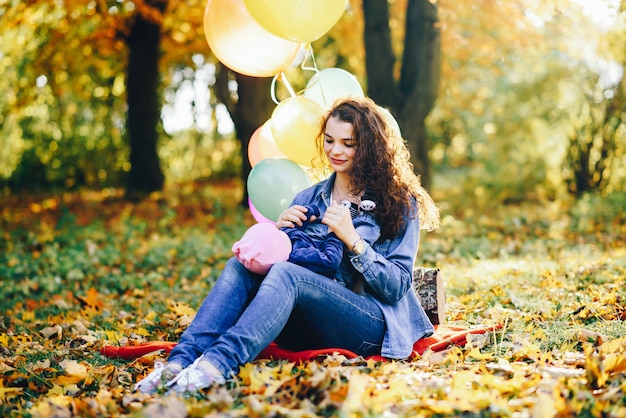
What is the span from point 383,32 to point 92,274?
4.38 m

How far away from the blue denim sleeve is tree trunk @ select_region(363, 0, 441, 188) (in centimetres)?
487

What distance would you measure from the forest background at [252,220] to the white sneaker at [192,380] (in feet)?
0.33

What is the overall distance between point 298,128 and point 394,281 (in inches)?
47.9

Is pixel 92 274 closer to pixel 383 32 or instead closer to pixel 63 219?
pixel 63 219

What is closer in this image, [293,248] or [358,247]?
[358,247]

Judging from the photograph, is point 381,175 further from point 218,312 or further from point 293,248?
point 218,312

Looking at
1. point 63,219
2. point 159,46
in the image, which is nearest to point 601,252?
point 63,219

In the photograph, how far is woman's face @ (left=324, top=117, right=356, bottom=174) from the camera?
3326 millimetres

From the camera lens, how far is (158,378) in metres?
2.77

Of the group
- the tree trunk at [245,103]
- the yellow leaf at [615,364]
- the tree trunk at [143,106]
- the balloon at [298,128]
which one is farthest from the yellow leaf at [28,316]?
the tree trunk at [143,106]

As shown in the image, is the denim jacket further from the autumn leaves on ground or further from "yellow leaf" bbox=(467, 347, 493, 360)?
"yellow leaf" bbox=(467, 347, 493, 360)

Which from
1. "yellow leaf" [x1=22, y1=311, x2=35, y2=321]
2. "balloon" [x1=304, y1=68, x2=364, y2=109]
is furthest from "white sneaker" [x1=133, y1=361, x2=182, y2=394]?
"yellow leaf" [x1=22, y1=311, x2=35, y2=321]

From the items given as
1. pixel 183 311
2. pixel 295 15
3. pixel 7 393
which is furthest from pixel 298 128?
pixel 7 393

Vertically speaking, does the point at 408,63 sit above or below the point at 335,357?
above
